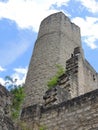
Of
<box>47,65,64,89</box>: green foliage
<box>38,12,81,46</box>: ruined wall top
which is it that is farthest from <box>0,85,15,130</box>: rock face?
<box>38,12,81,46</box>: ruined wall top

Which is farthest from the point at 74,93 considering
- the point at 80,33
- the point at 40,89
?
the point at 80,33

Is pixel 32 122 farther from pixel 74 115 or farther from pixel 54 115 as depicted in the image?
pixel 74 115

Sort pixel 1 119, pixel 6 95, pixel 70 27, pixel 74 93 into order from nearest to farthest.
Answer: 1. pixel 1 119
2. pixel 6 95
3. pixel 74 93
4. pixel 70 27

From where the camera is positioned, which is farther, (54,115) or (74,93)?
(74,93)

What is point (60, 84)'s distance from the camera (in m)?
12.0

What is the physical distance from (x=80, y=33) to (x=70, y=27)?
95 cm

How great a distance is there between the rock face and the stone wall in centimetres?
235

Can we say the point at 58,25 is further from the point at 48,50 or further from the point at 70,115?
the point at 70,115

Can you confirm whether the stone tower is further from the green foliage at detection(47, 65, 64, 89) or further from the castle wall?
the castle wall

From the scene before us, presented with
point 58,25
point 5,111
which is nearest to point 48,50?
point 58,25

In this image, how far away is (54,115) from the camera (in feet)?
28.3

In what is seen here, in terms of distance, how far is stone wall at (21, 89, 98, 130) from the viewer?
7730mm

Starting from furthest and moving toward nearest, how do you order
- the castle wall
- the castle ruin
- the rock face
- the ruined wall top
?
the ruined wall top, the castle wall, the castle ruin, the rock face

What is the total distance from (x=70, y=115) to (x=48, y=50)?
814 cm
